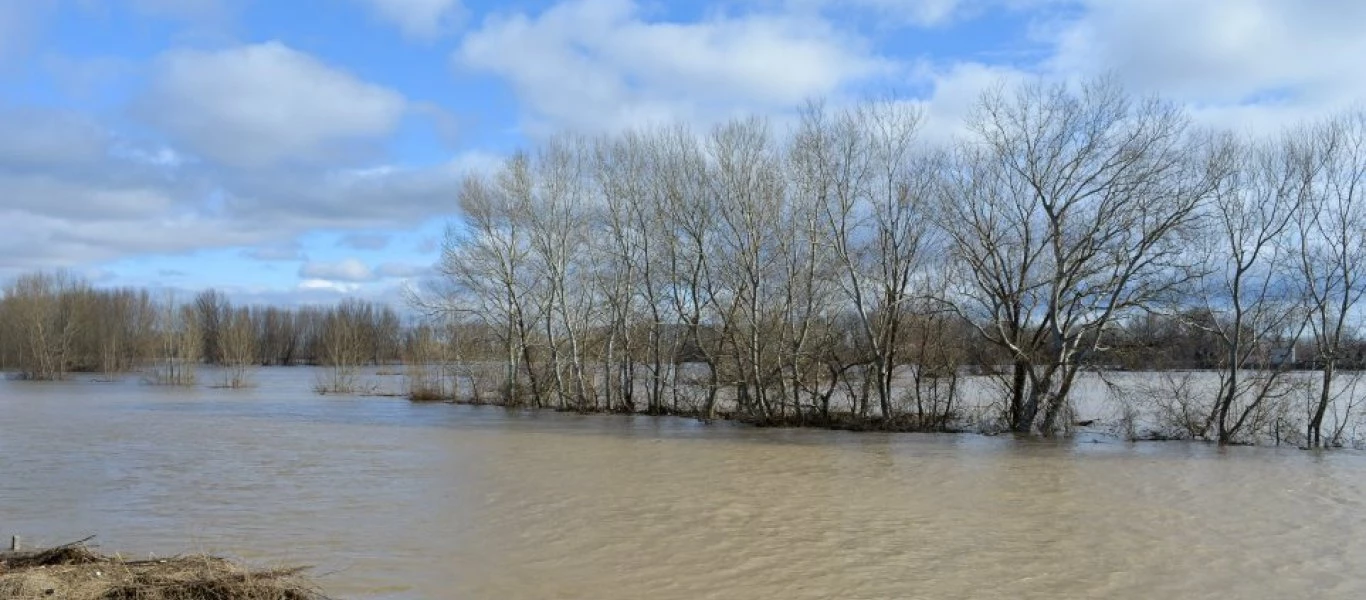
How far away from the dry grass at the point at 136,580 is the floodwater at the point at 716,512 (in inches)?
68.3

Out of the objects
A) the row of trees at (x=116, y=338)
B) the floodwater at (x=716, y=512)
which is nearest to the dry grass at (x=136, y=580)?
the floodwater at (x=716, y=512)

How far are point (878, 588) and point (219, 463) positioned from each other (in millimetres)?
15042

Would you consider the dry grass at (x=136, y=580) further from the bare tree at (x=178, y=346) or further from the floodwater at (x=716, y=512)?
the bare tree at (x=178, y=346)

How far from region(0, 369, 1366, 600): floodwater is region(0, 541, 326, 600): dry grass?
173 centimetres

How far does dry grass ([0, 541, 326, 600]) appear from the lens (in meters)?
6.18

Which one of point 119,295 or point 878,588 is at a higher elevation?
point 119,295

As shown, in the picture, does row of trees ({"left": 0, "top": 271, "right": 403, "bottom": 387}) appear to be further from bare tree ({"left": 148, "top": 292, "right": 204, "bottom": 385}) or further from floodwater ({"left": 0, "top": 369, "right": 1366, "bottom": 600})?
floodwater ({"left": 0, "top": 369, "right": 1366, "bottom": 600})

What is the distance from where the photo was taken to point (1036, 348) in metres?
23.2

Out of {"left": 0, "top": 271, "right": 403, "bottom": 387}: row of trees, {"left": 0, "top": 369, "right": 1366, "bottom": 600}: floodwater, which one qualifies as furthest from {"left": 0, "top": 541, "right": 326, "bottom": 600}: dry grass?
{"left": 0, "top": 271, "right": 403, "bottom": 387}: row of trees

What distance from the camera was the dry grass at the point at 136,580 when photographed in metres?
6.18

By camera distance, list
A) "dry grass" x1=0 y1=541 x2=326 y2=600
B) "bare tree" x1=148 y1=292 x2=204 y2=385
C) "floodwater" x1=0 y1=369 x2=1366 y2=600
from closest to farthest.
→ "dry grass" x1=0 y1=541 x2=326 y2=600, "floodwater" x1=0 y1=369 x2=1366 y2=600, "bare tree" x1=148 y1=292 x2=204 y2=385

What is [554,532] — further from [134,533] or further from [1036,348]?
[1036,348]

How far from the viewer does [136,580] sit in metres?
6.44

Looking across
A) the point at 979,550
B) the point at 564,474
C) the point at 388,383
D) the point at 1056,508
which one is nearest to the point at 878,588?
the point at 979,550
